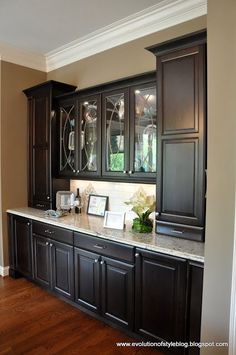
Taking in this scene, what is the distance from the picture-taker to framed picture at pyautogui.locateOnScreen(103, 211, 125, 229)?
2.50 metres

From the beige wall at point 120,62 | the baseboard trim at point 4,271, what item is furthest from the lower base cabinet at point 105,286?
the beige wall at point 120,62

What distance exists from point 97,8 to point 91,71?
2.77 ft

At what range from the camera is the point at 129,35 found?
2.87 meters

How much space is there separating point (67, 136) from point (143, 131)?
117 centimetres

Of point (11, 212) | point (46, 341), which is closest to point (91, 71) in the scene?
point (11, 212)

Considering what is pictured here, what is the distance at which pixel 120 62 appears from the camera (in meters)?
2.99

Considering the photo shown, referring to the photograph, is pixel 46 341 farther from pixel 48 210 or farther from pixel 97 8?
pixel 97 8

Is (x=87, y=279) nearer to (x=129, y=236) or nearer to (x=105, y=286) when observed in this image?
(x=105, y=286)

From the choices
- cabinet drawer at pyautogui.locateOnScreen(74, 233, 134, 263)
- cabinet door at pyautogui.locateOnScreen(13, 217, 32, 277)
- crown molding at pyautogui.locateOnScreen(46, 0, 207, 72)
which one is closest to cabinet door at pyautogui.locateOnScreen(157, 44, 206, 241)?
cabinet drawer at pyautogui.locateOnScreen(74, 233, 134, 263)

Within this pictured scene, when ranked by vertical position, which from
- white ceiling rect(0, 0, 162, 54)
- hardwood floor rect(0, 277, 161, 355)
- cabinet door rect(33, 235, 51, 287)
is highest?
white ceiling rect(0, 0, 162, 54)

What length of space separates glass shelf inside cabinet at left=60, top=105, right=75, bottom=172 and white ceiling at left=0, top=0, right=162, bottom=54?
822mm

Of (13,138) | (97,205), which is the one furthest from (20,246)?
(13,138)

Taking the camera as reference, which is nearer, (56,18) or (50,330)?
(50,330)

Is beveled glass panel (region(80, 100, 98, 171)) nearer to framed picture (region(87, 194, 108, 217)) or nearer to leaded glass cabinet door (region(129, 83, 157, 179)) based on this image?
framed picture (region(87, 194, 108, 217))
